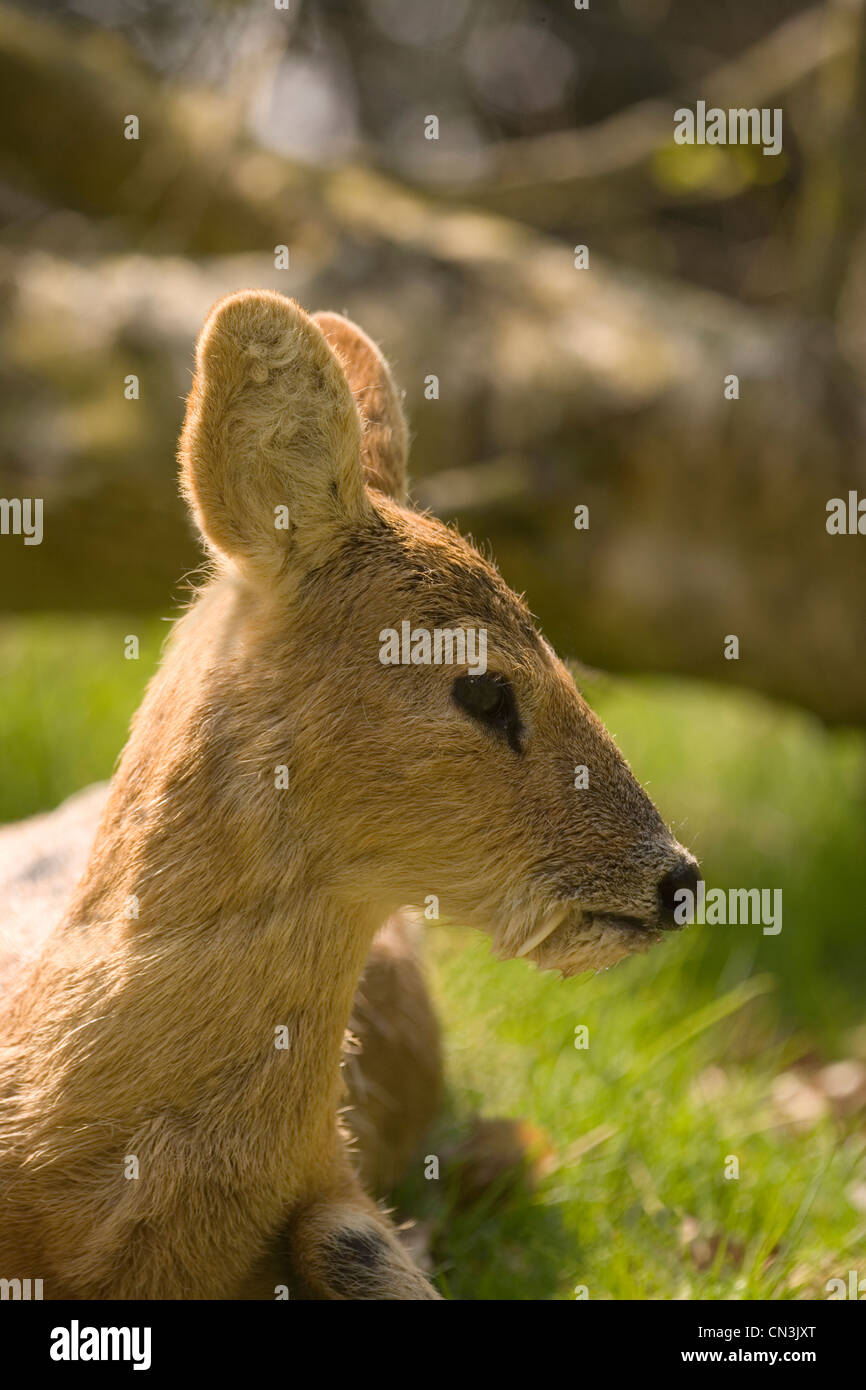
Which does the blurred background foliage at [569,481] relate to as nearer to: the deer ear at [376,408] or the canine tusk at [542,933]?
the deer ear at [376,408]

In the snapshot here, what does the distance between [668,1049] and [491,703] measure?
2.16m

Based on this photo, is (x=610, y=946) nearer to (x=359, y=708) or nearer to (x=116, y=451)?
(x=359, y=708)

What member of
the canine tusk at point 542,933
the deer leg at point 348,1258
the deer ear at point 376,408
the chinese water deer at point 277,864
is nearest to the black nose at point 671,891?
the chinese water deer at point 277,864

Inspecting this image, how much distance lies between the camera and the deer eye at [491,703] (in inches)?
120

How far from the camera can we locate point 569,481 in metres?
6.23

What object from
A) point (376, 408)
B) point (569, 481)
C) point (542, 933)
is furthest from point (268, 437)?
point (569, 481)

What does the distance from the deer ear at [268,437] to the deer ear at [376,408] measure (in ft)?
1.42

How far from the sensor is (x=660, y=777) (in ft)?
27.0

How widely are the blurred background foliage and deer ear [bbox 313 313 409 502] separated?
683mm

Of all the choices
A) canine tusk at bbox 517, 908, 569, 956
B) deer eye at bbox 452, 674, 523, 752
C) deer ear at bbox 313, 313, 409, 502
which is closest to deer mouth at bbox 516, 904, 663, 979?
canine tusk at bbox 517, 908, 569, 956

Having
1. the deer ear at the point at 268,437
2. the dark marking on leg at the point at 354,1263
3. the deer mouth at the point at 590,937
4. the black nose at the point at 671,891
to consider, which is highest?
the deer ear at the point at 268,437

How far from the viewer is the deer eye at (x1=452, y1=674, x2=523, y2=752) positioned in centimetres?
305

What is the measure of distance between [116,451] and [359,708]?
334cm

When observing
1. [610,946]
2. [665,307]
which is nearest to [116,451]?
[665,307]
